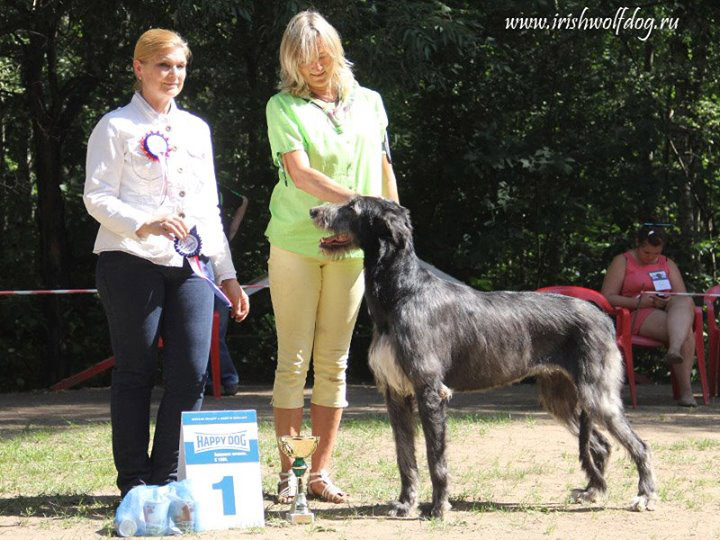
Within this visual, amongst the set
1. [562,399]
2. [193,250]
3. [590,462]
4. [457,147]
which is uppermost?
[457,147]

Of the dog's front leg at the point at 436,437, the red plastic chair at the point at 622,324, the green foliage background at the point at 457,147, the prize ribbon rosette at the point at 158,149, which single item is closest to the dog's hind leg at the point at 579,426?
the dog's front leg at the point at 436,437

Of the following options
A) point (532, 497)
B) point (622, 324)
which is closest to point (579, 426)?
point (532, 497)

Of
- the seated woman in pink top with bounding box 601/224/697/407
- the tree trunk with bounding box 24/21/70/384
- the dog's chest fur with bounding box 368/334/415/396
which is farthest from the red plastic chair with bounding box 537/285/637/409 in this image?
the tree trunk with bounding box 24/21/70/384

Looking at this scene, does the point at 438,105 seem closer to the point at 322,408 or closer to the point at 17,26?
the point at 17,26

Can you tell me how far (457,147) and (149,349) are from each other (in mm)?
7568

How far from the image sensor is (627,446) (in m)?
4.94

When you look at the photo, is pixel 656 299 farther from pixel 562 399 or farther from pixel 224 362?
pixel 562 399

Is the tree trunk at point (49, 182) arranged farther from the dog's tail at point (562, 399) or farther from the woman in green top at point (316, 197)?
the dog's tail at point (562, 399)

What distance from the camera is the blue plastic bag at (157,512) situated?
425 cm

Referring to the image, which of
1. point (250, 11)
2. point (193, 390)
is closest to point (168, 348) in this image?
point (193, 390)

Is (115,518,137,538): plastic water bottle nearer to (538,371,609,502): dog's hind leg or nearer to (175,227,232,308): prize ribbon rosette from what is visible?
(175,227,232,308): prize ribbon rosette

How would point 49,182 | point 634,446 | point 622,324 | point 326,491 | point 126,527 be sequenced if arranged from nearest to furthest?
point 126,527
point 634,446
point 326,491
point 622,324
point 49,182

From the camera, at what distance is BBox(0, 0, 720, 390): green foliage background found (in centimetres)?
1125

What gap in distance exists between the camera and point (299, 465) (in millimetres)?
4582
